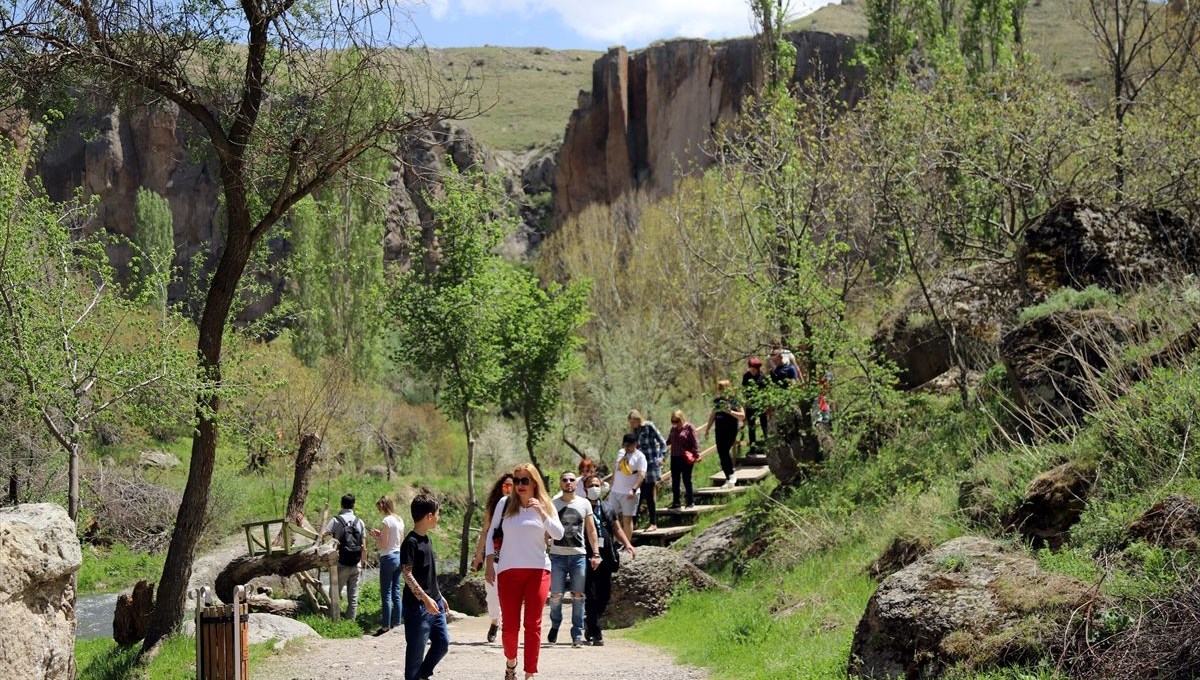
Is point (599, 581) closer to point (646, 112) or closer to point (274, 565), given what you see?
point (274, 565)

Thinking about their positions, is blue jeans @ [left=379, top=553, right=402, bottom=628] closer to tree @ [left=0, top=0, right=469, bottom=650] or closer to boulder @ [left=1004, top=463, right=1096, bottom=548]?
tree @ [left=0, top=0, right=469, bottom=650]

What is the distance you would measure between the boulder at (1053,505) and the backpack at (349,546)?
9.92 m

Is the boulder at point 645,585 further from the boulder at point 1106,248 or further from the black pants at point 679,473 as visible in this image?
the boulder at point 1106,248

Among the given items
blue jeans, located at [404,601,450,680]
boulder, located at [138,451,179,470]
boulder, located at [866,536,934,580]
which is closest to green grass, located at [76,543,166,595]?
boulder, located at [138,451,179,470]

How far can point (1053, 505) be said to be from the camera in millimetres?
9742

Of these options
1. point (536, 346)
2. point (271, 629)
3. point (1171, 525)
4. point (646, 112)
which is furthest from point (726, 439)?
point (646, 112)

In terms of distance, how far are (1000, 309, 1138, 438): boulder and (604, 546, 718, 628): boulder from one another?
510 cm

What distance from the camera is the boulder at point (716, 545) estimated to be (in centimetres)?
1697

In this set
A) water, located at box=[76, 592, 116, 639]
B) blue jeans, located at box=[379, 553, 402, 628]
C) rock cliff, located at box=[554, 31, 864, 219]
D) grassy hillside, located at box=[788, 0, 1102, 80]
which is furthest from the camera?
rock cliff, located at box=[554, 31, 864, 219]

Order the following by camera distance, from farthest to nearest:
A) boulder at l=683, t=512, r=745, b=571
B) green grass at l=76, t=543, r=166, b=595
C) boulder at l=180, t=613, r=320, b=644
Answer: green grass at l=76, t=543, r=166, b=595 < boulder at l=683, t=512, r=745, b=571 < boulder at l=180, t=613, r=320, b=644

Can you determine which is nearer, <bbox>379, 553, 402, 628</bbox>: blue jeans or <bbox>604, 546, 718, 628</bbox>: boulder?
<bbox>379, 553, 402, 628</bbox>: blue jeans

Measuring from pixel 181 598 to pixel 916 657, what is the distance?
29.5 feet

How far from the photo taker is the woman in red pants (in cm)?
983

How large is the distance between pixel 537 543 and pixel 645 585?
622 cm
